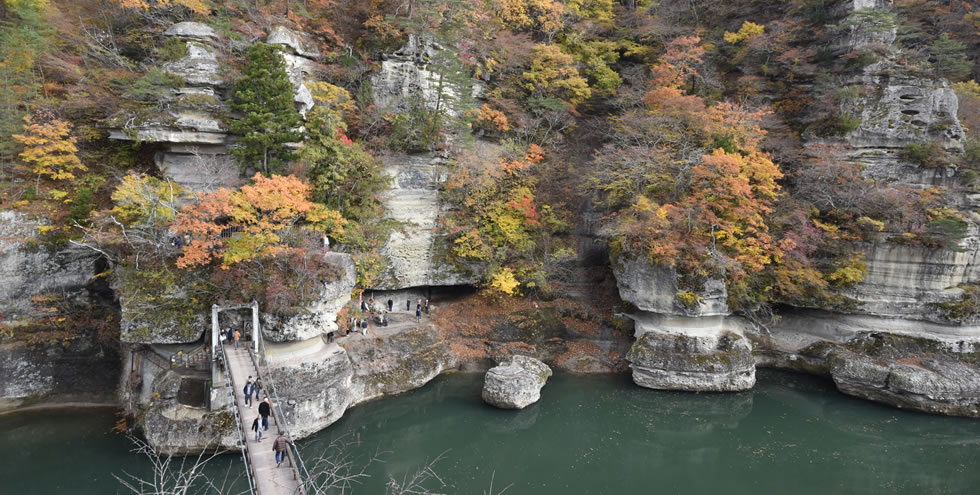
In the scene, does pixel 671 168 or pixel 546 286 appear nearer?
pixel 671 168

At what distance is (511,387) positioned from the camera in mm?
17000

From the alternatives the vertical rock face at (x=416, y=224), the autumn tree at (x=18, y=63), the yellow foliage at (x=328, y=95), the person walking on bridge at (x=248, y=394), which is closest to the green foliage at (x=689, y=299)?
the vertical rock face at (x=416, y=224)

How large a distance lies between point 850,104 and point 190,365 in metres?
28.8

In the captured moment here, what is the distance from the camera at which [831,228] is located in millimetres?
18875

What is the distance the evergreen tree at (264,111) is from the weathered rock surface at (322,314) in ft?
15.4

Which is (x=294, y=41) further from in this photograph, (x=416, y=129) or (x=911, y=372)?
(x=911, y=372)

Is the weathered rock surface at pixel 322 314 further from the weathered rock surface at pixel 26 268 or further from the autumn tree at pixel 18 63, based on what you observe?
the autumn tree at pixel 18 63

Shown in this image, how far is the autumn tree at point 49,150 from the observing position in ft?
52.6

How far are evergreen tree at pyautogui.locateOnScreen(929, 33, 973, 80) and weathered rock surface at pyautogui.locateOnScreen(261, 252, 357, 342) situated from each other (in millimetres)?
28303

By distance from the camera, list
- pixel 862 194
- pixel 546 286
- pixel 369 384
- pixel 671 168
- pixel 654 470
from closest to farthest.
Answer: pixel 654 470 < pixel 369 384 < pixel 862 194 < pixel 671 168 < pixel 546 286

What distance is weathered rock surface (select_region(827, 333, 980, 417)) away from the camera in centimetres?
1641

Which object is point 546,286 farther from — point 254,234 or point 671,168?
point 254,234

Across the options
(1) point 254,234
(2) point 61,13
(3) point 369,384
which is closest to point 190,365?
(1) point 254,234

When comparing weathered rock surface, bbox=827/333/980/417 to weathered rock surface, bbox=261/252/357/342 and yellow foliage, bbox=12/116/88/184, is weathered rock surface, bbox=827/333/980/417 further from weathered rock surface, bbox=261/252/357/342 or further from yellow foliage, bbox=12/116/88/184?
yellow foliage, bbox=12/116/88/184
